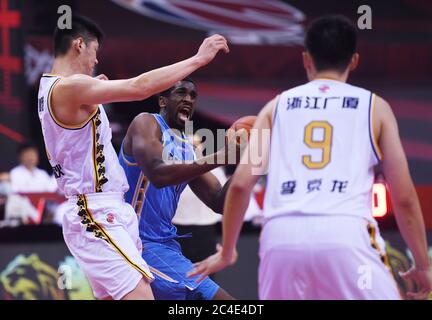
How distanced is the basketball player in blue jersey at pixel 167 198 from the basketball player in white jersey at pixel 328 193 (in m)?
1.44

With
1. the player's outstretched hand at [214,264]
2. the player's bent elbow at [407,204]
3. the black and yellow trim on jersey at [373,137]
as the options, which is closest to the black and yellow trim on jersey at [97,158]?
the player's outstretched hand at [214,264]

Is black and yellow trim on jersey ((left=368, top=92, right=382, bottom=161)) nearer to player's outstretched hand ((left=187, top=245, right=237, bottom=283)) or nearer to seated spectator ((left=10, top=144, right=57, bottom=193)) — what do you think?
player's outstretched hand ((left=187, top=245, right=237, bottom=283))

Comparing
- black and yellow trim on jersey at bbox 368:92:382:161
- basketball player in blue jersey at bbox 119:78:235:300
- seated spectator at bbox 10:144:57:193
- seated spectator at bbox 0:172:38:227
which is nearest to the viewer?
black and yellow trim on jersey at bbox 368:92:382:161

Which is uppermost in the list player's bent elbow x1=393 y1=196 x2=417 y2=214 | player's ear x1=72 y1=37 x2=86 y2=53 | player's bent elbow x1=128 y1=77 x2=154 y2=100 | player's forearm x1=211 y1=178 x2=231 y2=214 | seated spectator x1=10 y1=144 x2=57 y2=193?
player's ear x1=72 y1=37 x2=86 y2=53

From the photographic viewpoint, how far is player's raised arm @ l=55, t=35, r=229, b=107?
516 centimetres

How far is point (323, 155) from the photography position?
420 cm

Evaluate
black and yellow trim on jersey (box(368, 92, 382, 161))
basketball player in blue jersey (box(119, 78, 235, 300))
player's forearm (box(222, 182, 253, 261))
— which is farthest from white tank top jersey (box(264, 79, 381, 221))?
basketball player in blue jersey (box(119, 78, 235, 300))

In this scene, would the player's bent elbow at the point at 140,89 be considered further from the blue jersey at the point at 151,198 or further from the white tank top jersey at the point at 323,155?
the white tank top jersey at the point at 323,155

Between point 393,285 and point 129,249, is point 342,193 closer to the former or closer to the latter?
point 393,285

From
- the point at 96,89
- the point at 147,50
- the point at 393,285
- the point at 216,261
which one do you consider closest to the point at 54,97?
the point at 96,89

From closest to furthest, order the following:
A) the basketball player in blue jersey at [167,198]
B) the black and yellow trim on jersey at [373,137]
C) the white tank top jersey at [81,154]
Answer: the black and yellow trim on jersey at [373,137] < the white tank top jersey at [81,154] < the basketball player in blue jersey at [167,198]

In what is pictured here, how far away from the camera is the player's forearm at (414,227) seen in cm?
420

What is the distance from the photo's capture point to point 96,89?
5.19m

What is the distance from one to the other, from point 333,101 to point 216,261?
1005mm
